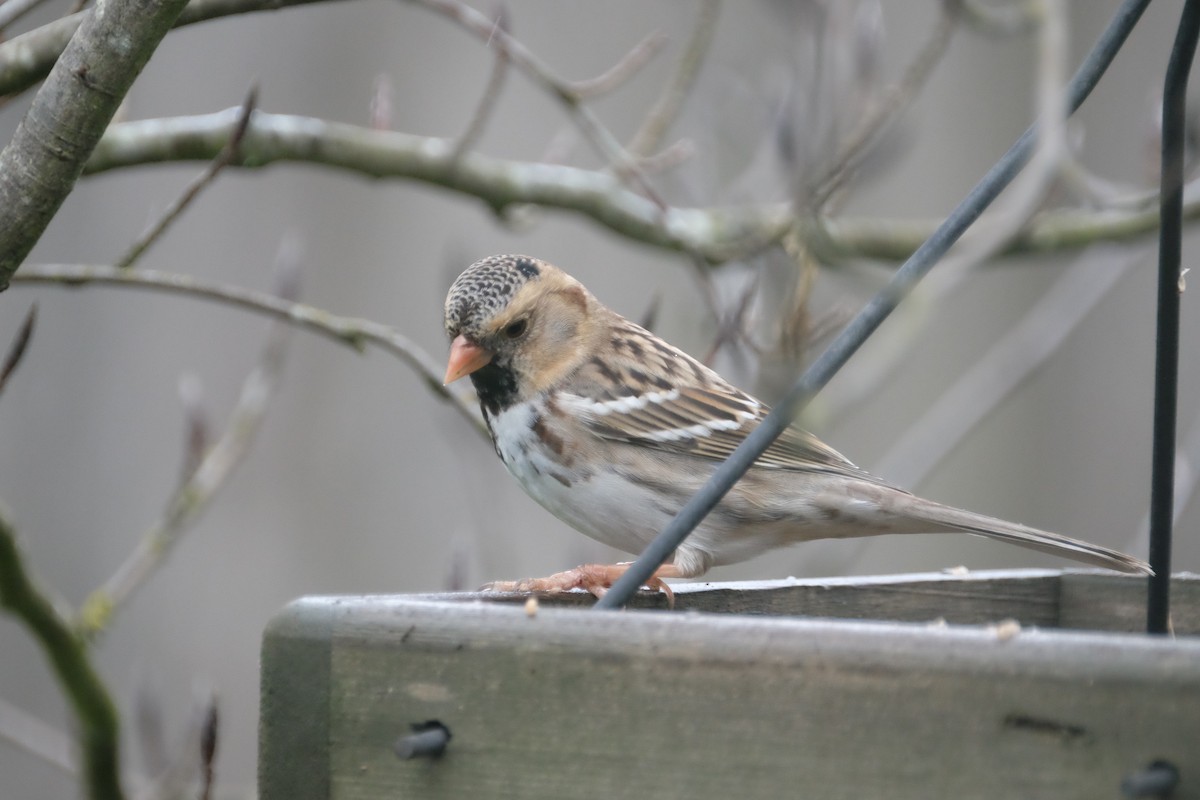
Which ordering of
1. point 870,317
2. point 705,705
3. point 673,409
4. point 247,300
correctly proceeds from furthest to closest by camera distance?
point 673,409
point 247,300
point 870,317
point 705,705

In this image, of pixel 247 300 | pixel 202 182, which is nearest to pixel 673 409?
pixel 247 300

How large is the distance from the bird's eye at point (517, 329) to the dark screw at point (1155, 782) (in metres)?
1.78

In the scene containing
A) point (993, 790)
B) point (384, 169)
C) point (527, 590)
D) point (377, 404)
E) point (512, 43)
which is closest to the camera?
point (993, 790)

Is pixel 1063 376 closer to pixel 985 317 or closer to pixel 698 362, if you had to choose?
pixel 985 317

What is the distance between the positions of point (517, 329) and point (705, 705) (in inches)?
61.3

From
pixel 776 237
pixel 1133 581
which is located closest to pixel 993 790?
pixel 1133 581

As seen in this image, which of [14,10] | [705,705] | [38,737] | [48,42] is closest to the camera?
[705,705]

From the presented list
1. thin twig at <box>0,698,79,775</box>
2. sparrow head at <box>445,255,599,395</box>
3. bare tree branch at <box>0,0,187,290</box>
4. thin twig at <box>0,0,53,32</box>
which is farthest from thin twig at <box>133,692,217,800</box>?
thin twig at <box>0,0,53,32</box>

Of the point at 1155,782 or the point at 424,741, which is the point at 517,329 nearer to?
the point at 424,741

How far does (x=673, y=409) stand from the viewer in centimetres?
300

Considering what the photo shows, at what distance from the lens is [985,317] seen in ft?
20.6

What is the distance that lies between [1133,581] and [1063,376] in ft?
14.1

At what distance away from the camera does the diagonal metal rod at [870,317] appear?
1.54m

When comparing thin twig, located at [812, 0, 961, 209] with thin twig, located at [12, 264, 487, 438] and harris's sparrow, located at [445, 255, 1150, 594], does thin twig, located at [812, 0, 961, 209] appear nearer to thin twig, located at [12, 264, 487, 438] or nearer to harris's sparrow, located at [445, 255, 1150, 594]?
harris's sparrow, located at [445, 255, 1150, 594]
